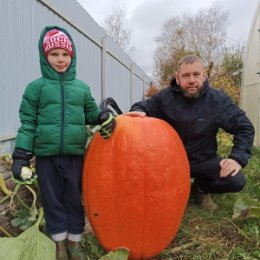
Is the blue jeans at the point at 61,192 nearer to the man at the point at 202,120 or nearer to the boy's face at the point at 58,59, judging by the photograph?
the boy's face at the point at 58,59

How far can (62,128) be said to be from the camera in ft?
6.98

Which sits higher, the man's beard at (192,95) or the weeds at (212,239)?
the man's beard at (192,95)

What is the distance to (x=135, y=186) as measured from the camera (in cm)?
206

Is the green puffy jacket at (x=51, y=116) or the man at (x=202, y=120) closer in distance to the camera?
the green puffy jacket at (x=51, y=116)

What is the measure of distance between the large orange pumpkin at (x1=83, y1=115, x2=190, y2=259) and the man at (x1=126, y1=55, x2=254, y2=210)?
58 centimetres

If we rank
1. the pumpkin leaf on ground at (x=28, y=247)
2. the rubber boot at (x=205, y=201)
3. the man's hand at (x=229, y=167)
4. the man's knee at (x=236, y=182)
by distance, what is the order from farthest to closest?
the rubber boot at (x=205, y=201), the man's knee at (x=236, y=182), the man's hand at (x=229, y=167), the pumpkin leaf on ground at (x=28, y=247)

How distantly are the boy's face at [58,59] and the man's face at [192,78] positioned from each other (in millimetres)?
885

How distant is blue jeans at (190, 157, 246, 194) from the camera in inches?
110

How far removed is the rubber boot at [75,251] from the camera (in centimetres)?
222

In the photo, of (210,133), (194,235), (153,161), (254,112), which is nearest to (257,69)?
(254,112)

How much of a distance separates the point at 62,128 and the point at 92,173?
0.30m

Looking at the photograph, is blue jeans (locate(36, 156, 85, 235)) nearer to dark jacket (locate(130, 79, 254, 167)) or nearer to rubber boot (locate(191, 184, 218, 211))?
dark jacket (locate(130, 79, 254, 167))

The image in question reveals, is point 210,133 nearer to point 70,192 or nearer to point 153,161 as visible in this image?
point 153,161

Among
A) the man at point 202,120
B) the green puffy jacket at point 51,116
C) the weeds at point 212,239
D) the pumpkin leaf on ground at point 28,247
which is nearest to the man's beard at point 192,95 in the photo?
the man at point 202,120
